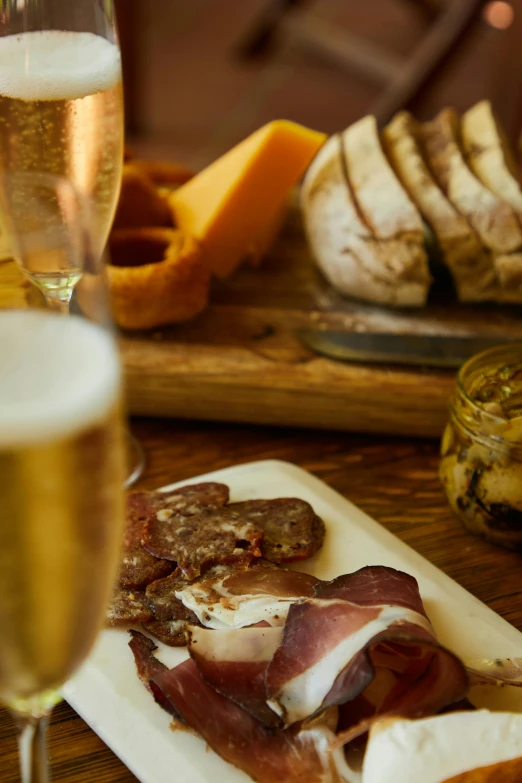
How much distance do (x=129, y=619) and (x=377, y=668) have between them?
0.73ft

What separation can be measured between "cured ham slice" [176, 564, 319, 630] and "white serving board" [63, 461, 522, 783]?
0.14 ft

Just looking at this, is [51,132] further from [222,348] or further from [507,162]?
[507,162]

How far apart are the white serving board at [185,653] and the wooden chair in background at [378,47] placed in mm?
1840

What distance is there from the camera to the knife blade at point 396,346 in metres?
1.15

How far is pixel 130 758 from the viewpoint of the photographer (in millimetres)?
646

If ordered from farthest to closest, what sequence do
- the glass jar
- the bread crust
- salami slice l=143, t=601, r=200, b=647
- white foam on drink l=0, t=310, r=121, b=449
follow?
the bread crust → the glass jar → salami slice l=143, t=601, r=200, b=647 → white foam on drink l=0, t=310, r=121, b=449

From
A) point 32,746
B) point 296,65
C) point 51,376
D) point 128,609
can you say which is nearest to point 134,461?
point 128,609

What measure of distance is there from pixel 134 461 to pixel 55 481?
0.66 m

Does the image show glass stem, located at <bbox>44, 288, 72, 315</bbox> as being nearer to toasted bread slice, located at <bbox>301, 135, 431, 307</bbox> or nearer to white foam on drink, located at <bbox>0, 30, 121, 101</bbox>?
white foam on drink, located at <bbox>0, 30, 121, 101</bbox>

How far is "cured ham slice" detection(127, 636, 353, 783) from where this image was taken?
2.05 ft

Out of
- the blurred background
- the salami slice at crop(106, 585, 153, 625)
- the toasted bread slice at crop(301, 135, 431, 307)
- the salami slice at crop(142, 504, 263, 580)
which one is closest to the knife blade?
the toasted bread slice at crop(301, 135, 431, 307)

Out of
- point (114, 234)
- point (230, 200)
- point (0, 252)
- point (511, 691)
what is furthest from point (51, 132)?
point (511, 691)

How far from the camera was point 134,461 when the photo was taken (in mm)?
1052

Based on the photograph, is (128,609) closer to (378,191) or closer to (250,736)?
(250,736)
